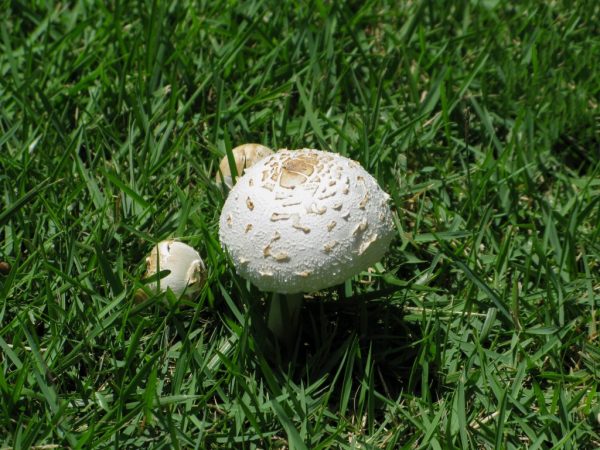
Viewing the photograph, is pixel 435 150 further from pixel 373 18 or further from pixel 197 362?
pixel 197 362

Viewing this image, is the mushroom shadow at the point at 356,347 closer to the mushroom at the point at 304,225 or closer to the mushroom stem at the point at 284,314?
the mushroom stem at the point at 284,314

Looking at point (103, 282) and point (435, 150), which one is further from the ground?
point (435, 150)

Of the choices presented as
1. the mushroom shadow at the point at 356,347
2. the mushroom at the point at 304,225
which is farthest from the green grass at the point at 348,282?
the mushroom at the point at 304,225

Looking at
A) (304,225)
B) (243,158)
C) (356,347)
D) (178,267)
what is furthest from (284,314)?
(243,158)

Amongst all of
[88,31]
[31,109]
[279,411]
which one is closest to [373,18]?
[88,31]

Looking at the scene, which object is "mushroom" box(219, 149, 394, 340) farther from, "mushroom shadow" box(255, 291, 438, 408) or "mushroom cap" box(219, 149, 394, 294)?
"mushroom shadow" box(255, 291, 438, 408)

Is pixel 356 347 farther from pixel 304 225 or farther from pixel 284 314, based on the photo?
pixel 304 225
